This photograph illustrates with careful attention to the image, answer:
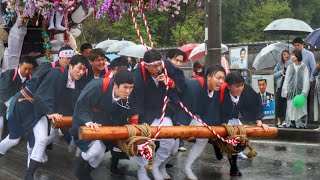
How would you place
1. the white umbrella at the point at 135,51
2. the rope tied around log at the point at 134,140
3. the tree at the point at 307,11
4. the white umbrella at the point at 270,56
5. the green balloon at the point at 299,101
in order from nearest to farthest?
the rope tied around log at the point at 134,140, the green balloon at the point at 299,101, the white umbrella at the point at 270,56, the white umbrella at the point at 135,51, the tree at the point at 307,11

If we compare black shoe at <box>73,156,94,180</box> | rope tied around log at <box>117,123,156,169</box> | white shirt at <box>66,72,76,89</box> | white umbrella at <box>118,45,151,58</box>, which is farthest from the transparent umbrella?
black shoe at <box>73,156,94,180</box>

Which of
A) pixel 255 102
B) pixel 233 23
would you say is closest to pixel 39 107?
pixel 255 102

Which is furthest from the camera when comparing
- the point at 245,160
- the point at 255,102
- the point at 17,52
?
the point at 17,52

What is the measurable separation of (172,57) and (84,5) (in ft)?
5.01

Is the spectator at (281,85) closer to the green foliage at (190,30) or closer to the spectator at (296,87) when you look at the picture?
the spectator at (296,87)

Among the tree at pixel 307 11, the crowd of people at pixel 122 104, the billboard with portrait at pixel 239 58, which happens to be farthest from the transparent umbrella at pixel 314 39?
the tree at pixel 307 11

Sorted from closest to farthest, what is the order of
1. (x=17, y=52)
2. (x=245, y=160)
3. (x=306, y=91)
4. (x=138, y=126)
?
(x=138, y=126) < (x=245, y=160) < (x=17, y=52) < (x=306, y=91)

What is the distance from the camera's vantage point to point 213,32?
33.3ft

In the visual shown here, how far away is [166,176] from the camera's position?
751cm

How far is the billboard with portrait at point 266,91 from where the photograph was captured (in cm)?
1255

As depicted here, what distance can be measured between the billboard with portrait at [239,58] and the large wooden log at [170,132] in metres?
7.45

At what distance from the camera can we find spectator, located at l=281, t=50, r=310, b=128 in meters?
11.2

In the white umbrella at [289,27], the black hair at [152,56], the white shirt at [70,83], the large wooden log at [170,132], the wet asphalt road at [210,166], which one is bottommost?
the wet asphalt road at [210,166]

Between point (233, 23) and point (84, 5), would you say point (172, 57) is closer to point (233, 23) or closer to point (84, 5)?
point (84, 5)
